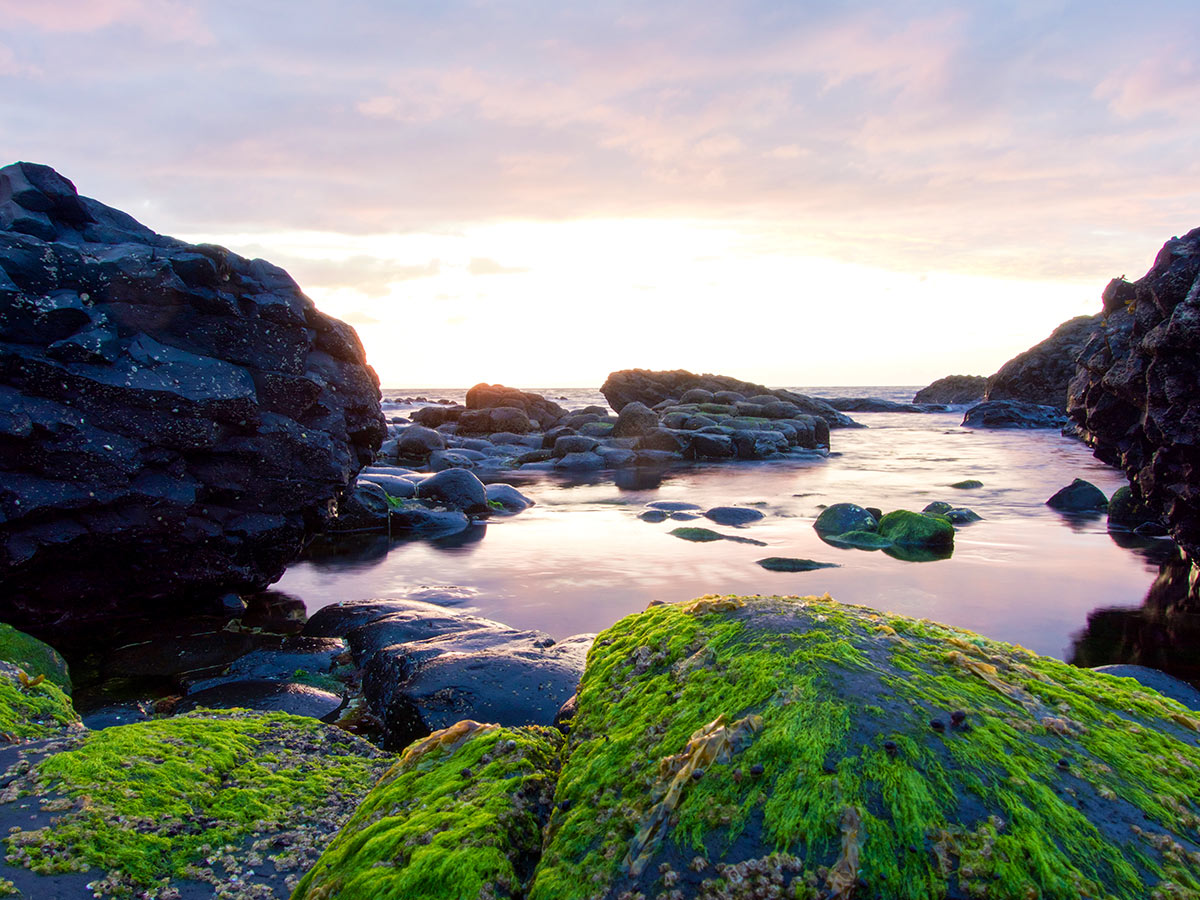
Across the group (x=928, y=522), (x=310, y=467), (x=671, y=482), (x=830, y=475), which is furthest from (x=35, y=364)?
(x=830, y=475)

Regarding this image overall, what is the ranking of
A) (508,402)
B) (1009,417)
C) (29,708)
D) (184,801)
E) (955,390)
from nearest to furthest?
(184,801) < (29,708) < (508,402) < (1009,417) < (955,390)

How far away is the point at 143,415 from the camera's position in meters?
6.44

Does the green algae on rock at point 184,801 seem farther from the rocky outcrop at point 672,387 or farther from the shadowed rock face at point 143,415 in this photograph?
the rocky outcrop at point 672,387

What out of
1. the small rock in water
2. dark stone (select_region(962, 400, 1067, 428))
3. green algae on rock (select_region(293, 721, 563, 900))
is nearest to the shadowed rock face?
green algae on rock (select_region(293, 721, 563, 900))

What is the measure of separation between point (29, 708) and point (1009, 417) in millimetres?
47603

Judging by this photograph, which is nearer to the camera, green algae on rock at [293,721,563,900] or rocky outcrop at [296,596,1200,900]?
rocky outcrop at [296,596,1200,900]

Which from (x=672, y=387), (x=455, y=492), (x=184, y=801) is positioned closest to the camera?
(x=184, y=801)

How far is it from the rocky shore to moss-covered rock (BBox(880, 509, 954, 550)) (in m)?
0.07

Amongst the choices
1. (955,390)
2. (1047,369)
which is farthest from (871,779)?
(955,390)

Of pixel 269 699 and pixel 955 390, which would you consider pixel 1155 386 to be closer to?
pixel 269 699

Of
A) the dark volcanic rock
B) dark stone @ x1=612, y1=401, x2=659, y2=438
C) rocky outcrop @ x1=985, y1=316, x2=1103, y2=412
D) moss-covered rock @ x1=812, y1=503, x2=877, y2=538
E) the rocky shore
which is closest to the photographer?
the rocky shore

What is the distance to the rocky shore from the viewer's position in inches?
84.5

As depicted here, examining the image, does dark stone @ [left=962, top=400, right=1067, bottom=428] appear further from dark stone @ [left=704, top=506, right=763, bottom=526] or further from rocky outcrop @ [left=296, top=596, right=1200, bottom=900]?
rocky outcrop @ [left=296, top=596, right=1200, bottom=900]

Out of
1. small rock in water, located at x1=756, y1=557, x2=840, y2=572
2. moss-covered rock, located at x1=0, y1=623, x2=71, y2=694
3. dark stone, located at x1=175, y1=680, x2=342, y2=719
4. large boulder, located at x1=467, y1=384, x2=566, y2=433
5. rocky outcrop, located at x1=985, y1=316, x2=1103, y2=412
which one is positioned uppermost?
rocky outcrop, located at x1=985, y1=316, x2=1103, y2=412
